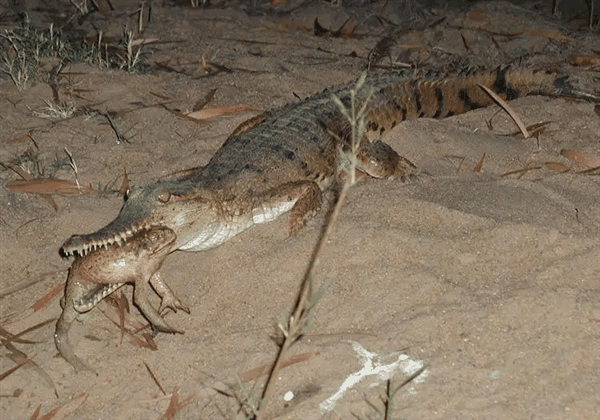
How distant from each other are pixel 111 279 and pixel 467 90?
3.15 meters

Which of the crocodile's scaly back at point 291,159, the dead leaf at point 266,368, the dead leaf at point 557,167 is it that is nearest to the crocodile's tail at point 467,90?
the crocodile's scaly back at point 291,159

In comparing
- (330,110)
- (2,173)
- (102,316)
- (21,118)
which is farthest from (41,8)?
(102,316)

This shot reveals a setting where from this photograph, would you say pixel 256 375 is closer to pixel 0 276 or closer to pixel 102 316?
pixel 102 316

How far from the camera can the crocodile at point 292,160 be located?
11.4ft

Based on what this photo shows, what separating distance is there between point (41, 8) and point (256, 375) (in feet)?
17.9

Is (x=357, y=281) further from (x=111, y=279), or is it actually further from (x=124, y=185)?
(x=124, y=185)

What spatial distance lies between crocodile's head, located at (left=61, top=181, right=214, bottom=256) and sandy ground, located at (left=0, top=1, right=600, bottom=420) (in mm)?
232

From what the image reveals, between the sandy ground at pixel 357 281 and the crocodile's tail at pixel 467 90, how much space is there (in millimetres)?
120

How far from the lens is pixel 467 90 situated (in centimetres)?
518

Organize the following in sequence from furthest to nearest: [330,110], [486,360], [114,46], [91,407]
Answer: [114,46], [330,110], [91,407], [486,360]

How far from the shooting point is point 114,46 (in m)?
6.09

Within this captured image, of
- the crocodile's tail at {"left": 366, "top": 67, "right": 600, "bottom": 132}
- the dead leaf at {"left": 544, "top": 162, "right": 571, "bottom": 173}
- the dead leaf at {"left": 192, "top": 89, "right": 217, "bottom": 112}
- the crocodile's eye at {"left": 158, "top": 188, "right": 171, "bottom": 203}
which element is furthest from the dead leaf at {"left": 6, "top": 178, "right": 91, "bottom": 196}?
the dead leaf at {"left": 544, "top": 162, "right": 571, "bottom": 173}

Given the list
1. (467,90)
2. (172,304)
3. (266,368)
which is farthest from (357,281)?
(467,90)

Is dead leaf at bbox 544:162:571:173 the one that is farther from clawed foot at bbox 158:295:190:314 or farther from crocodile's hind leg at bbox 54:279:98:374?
crocodile's hind leg at bbox 54:279:98:374
